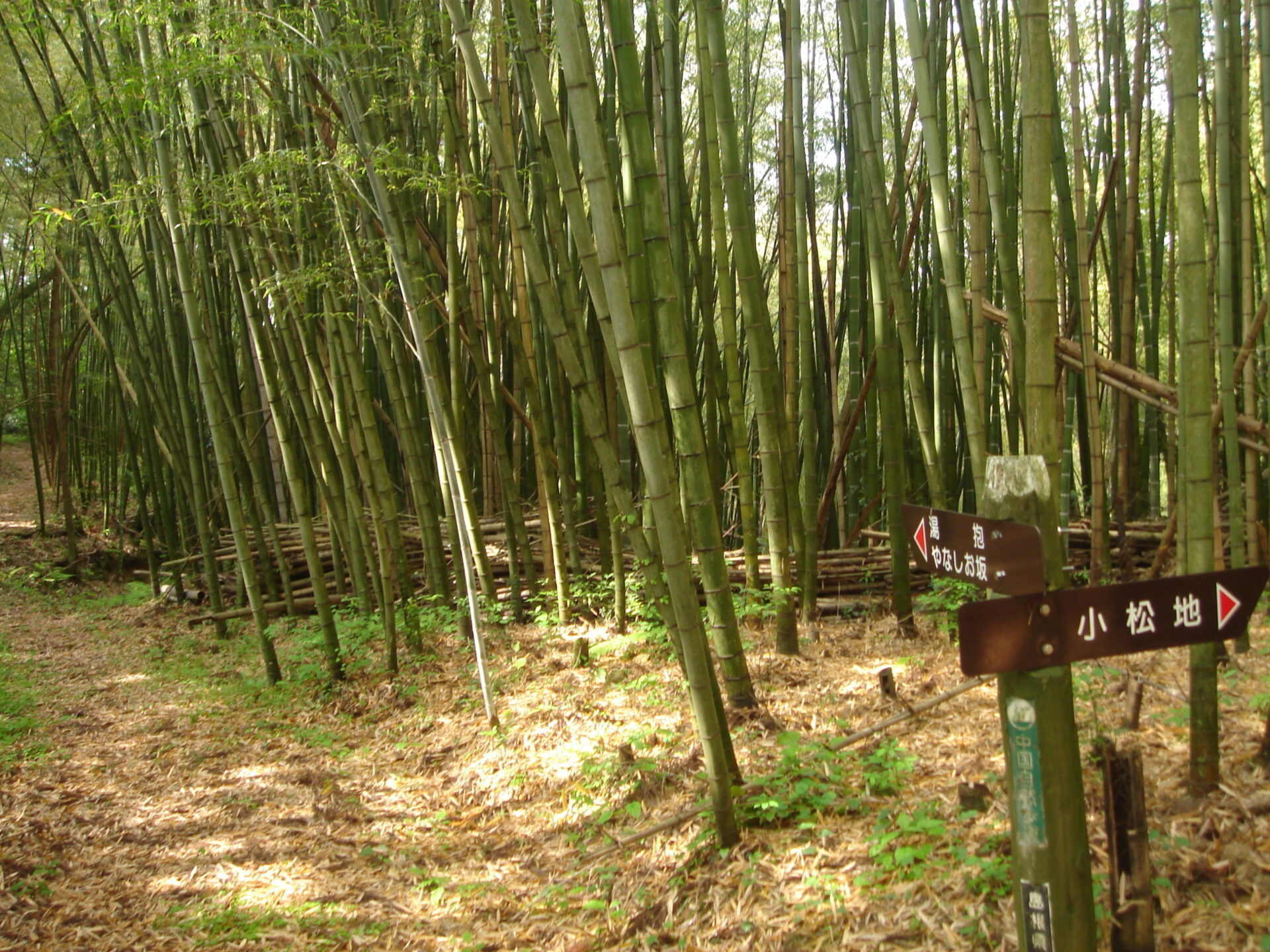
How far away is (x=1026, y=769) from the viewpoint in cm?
119

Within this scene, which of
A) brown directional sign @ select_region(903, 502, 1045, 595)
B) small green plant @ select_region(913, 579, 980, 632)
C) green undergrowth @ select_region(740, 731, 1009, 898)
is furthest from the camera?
small green plant @ select_region(913, 579, 980, 632)

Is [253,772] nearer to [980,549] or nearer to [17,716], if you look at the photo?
[17,716]

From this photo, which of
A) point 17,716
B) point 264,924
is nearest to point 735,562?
point 264,924

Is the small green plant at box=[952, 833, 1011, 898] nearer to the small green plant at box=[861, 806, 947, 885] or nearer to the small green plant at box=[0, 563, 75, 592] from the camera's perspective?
the small green plant at box=[861, 806, 947, 885]

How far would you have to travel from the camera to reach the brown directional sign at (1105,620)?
3.65 ft

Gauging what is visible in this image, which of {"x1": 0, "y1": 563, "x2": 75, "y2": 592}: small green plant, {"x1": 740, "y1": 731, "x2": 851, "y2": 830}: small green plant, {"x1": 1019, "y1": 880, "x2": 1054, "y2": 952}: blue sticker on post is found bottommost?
{"x1": 740, "y1": 731, "x2": 851, "y2": 830}: small green plant

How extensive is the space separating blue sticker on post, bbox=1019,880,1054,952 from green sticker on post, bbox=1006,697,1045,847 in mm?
56

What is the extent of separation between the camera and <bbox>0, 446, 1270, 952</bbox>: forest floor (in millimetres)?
1613

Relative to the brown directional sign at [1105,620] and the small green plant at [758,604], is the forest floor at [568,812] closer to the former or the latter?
the small green plant at [758,604]

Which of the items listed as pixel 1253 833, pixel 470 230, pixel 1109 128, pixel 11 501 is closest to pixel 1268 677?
pixel 1253 833

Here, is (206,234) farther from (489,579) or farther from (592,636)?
(592,636)

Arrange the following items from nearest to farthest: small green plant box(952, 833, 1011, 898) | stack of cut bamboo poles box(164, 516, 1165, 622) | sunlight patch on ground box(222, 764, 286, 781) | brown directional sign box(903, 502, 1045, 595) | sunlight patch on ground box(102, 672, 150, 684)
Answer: brown directional sign box(903, 502, 1045, 595), small green plant box(952, 833, 1011, 898), sunlight patch on ground box(222, 764, 286, 781), stack of cut bamboo poles box(164, 516, 1165, 622), sunlight patch on ground box(102, 672, 150, 684)

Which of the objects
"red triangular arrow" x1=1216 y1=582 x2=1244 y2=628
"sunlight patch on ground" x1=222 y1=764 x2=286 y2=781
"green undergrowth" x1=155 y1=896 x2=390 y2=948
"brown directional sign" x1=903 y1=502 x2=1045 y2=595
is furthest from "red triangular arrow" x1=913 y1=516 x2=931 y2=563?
"sunlight patch on ground" x1=222 y1=764 x2=286 y2=781

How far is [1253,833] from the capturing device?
4.95ft
